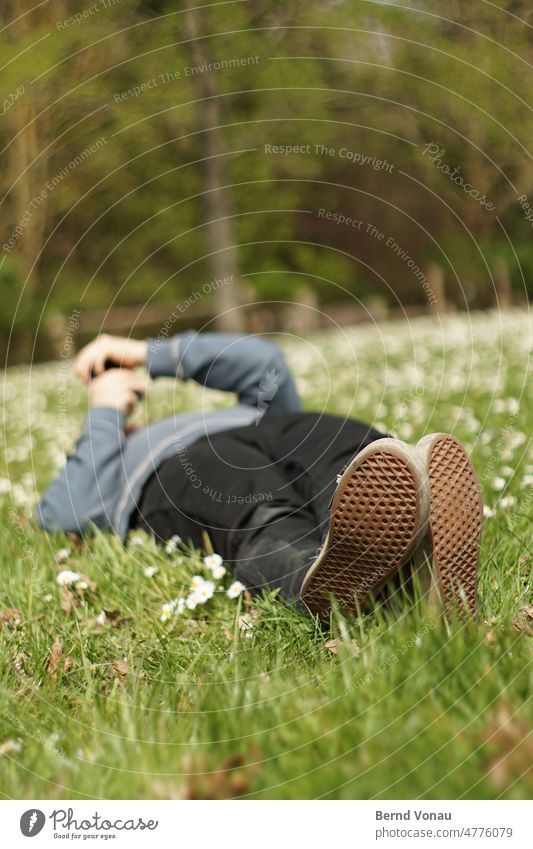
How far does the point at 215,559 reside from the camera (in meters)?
2.91

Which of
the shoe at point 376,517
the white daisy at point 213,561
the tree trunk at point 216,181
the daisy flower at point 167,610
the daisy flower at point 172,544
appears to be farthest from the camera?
the tree trunk at point 216,181

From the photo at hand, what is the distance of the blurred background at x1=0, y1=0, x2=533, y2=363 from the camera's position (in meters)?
9.02

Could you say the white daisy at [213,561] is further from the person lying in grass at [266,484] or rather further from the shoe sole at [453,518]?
the shoe sole at [453,518]

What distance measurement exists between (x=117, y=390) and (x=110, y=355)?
0.55 feet

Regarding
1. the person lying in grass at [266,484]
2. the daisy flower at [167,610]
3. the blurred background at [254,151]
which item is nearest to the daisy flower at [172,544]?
the person lying in grass at [266,484]

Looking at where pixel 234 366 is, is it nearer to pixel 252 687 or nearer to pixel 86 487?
pixel 86 487

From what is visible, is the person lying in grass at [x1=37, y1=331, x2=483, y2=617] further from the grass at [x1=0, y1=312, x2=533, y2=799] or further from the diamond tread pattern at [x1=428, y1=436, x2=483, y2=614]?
the grass at [x1=0, y1=312, x2=533, y2=799]

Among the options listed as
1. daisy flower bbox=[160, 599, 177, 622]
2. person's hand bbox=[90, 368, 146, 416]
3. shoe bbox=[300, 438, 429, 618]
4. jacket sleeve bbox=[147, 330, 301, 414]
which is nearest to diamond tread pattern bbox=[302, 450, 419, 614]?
shoe bbox=[300, 438, 429, 618]

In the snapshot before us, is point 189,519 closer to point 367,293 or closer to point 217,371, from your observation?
point 217,371

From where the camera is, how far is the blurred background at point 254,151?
355 inches

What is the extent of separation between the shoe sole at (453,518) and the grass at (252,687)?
0.09m

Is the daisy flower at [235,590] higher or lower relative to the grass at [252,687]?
higher

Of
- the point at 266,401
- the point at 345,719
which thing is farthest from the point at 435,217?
the point at 345,719

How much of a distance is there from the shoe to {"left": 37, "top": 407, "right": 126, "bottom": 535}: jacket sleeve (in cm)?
148
